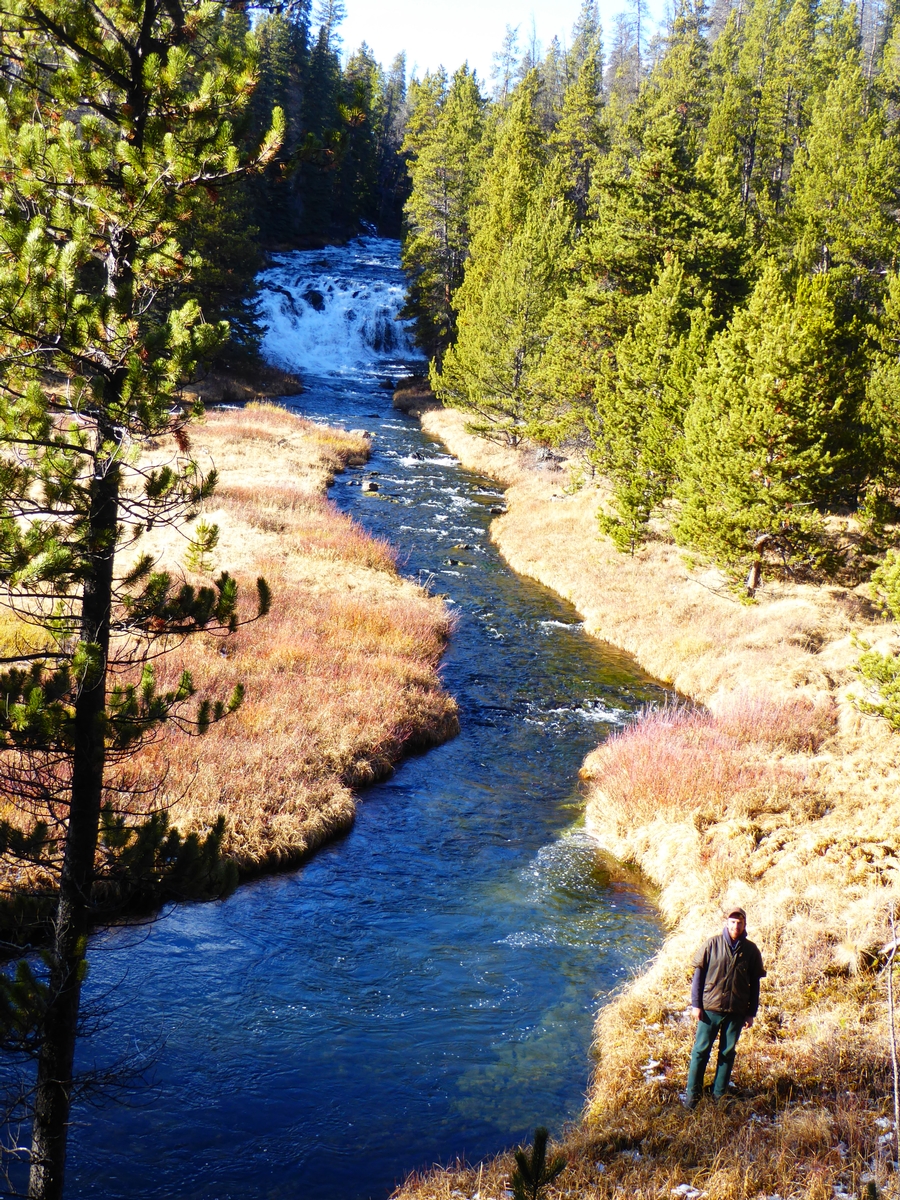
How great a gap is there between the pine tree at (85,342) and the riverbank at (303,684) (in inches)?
127

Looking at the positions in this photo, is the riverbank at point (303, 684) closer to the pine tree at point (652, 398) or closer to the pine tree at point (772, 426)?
the pine tree at point (652, 398)

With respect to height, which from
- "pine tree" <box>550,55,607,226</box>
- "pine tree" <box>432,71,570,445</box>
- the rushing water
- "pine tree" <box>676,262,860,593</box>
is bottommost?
the rushing water

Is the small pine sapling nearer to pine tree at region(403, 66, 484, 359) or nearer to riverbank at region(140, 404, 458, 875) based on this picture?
riverbank at region(140, 404, 458, 875)

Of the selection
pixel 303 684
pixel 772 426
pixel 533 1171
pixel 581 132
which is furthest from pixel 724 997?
pixel 581 132

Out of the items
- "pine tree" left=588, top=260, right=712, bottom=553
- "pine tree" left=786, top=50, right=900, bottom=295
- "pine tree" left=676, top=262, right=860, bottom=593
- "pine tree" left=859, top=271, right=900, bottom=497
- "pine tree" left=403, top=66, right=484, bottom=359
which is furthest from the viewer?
"pine tree" left=403, top=66, right=484, bottom=359

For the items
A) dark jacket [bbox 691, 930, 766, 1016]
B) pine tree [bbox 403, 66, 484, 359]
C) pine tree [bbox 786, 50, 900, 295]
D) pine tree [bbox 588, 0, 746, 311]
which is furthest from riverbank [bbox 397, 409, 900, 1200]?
pine tree [bbox 403, 66, 484, 359]

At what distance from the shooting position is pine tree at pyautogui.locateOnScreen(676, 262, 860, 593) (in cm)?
1989

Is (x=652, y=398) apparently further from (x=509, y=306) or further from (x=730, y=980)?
(x=730, y=980)

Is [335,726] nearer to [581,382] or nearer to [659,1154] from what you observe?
[659,1154]

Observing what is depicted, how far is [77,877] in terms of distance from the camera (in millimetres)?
6309

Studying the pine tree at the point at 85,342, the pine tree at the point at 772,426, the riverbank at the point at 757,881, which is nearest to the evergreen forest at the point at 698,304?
the pine tree at the point at 772,426

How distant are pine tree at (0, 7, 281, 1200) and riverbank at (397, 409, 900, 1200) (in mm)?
4397

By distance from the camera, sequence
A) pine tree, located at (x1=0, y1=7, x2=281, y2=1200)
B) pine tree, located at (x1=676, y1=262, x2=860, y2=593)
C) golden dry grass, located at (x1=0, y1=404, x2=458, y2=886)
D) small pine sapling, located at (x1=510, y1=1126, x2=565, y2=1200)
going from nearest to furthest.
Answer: small pine sapling, located at (x1=510, y1=1126, x2=565, y2=1200)
pine tree, located at (x1=0, y1=7, x2=281, y2=1200)
golden dry grass, located at (x1=0, y1=404, x2=458, y2=886)
pine tree, located at (x1=676, y1=262, x2=860, y2=593)

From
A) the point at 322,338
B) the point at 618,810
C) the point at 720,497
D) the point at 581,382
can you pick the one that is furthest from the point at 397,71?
the point at 618,810
